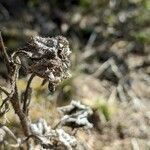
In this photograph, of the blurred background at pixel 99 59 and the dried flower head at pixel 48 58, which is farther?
the blurred background at pixel 99 59

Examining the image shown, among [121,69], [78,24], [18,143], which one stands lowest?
[18,143]

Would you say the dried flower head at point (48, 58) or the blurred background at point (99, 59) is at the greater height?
the blurred background at point (99, 59)

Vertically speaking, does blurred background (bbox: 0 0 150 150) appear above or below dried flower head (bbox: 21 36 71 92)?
above

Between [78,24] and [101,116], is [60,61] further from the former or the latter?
[78,24]

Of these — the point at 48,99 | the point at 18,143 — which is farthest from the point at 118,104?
the point at 18,143
